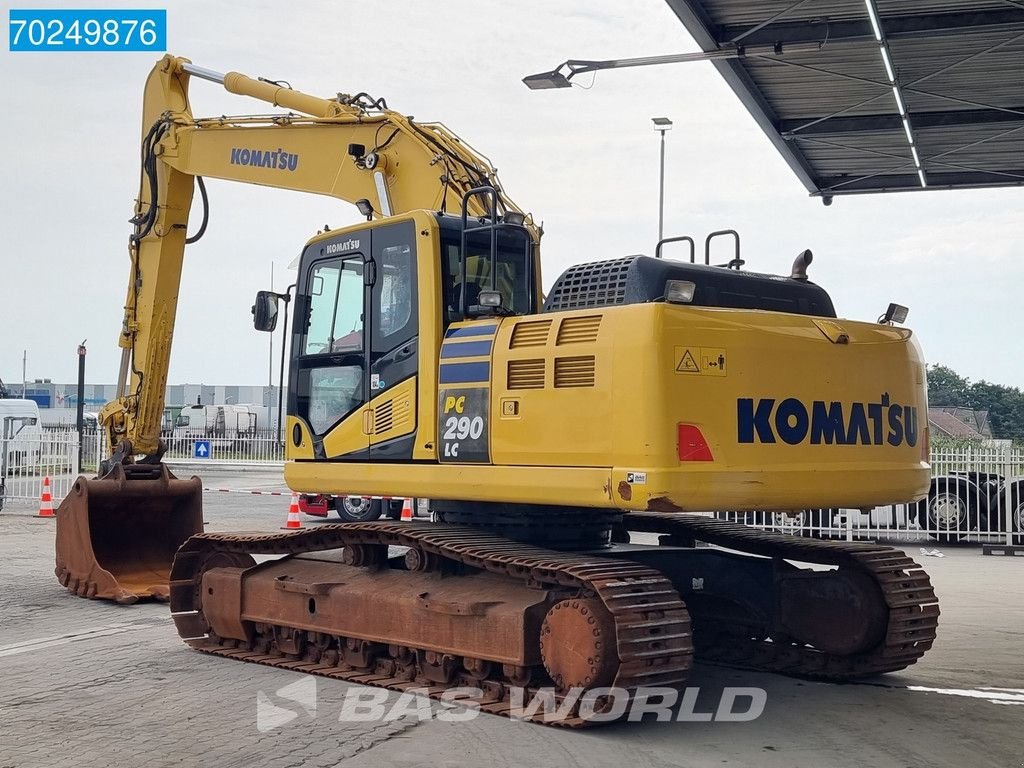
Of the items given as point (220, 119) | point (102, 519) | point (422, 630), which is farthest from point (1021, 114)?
point (102, 519)

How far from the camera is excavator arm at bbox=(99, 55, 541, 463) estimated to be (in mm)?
10211

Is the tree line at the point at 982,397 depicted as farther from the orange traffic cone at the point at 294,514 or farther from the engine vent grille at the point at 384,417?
the engine vent grille at the point at 384,417

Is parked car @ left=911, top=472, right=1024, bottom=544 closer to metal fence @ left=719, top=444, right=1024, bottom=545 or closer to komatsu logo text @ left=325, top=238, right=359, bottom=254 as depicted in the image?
metal fence @ left=719, top=444, right=1024, bottom=545

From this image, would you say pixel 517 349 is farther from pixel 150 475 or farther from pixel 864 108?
pixel 864 108

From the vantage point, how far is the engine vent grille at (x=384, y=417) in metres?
8.53

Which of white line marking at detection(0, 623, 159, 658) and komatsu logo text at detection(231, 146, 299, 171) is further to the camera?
komatsu logo text at detection(231, 146, 299, 171)

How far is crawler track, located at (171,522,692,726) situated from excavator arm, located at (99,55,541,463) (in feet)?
→ 9.02

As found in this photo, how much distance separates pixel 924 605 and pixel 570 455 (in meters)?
2.92

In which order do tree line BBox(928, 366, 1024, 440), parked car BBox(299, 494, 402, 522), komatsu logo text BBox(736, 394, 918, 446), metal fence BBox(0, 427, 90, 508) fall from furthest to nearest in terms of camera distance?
tree line BBox(928, 366, 1024, 440) < metal fence BBox(0, 427, 90, 508) < parked car BBox(299, 494, 402, 522) < komatsu logo text BBox(736, 394, 918, 446)

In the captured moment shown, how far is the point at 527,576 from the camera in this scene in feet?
24.8

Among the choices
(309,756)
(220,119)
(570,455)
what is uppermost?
(220,119)

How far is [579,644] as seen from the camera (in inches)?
276

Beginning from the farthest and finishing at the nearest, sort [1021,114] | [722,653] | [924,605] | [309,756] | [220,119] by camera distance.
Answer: [1021,114] < [220,119] < [722,653] < [924,605] < [309,756]

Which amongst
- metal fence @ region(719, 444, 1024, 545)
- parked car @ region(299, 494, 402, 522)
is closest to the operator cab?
parked car @ region(299, 494, 402, 522)
